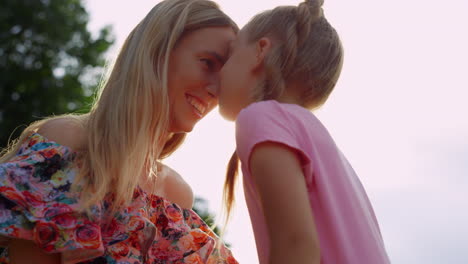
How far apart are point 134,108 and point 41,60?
1085 centimetres

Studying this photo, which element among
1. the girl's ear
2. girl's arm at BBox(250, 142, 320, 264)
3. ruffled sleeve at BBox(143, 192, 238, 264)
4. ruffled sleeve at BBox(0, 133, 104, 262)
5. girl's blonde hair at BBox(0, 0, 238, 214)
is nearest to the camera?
girl's arm at BBox(250, 142, 320, 264)

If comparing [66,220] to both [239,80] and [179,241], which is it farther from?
[239,80]

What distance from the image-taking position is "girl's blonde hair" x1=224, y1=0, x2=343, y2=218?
2.27 meters

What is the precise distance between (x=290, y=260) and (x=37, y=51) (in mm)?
12074

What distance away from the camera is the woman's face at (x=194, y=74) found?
9.79ft

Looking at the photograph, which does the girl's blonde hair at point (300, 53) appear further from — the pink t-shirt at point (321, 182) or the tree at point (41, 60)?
the tree at point (41, 60)

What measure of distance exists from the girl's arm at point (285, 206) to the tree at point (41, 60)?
10.6 meters

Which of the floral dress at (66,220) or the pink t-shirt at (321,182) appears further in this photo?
the floral dress at (66,220)

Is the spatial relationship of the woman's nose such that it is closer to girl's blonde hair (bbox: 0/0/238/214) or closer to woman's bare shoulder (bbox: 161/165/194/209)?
girl's blonde hair (bbox: 0/0/238/214)

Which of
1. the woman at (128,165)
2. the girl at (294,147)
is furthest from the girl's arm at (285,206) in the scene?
the woman at (128,165)

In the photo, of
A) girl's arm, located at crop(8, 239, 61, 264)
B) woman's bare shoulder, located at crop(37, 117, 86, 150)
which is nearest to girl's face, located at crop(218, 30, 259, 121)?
woman's bare shoulder, located at crop(37, 117, 86, 150)

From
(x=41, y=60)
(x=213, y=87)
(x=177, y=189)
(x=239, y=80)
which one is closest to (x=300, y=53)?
(x=239, y=80)

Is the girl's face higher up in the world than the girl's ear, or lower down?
lower down

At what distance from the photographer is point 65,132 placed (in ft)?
8.42
